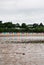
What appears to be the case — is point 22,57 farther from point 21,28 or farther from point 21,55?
point 21,28

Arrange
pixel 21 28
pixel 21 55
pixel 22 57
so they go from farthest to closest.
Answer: pixel 21 28
pixel 21 55
pixel 22 57

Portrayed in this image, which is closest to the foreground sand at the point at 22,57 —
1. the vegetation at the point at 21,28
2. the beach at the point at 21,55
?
the beach at the point at 21,55

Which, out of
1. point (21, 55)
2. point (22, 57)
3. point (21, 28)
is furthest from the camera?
point (21, 28)

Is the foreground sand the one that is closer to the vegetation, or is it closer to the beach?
the beach

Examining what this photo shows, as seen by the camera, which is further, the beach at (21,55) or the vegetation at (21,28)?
the vegetation at (21,28)

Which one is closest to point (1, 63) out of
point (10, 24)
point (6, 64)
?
point (6, 64)

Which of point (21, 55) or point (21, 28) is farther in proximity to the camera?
point (21, 28)

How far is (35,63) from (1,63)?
122 centimetres

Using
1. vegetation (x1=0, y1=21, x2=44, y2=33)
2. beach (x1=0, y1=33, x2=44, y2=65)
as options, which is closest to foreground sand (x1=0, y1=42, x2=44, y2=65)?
beach (x1=0, y1=33, x2=44, y2=65)

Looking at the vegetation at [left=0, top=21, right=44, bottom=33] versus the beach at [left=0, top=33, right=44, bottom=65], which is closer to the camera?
the beach at [left=0, top=33, right=44, bottom=65]

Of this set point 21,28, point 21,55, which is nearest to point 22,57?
point 21,55

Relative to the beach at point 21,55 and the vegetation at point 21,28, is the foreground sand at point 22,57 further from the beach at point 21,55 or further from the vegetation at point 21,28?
the vegetation at point 21,28

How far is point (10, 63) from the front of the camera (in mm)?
8289

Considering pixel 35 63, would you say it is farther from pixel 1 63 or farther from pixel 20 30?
pixel 20 30
